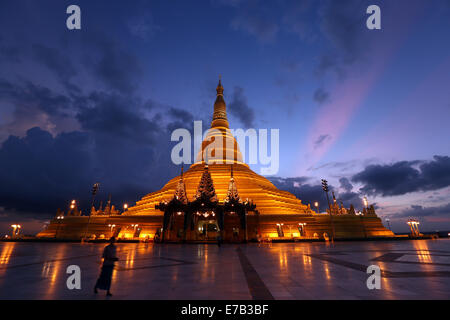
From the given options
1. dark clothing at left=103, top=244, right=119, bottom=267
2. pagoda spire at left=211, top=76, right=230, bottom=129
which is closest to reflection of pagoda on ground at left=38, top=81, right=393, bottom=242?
dark clothing at left=103, top=244, right=119, bottom=267

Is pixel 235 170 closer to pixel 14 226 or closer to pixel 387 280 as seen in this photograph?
pixel 387 280

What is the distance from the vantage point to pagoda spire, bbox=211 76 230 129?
5941cm

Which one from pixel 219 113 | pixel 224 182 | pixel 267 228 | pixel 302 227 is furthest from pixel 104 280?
pixel 219 113

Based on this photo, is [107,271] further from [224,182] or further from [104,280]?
[224,182]

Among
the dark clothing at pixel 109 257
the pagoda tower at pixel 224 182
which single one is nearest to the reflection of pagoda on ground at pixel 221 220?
the pagoda tower at pixel 224 182

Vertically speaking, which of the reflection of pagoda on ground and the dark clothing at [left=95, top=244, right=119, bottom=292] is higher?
the reflection of pagoda on ground

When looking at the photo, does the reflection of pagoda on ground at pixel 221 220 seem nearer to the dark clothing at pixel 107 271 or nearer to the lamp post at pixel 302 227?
the lamp post at pixel 302 227

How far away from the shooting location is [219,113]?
61125 mm

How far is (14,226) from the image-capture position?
38969 millimetres

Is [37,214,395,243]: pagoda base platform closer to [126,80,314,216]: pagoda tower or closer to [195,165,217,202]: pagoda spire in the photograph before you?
[126,80,314,216]: pagoda tower

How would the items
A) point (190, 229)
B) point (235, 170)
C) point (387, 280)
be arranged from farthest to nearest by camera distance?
point (235, 170) → point (190, 229) → point (387, 280)
